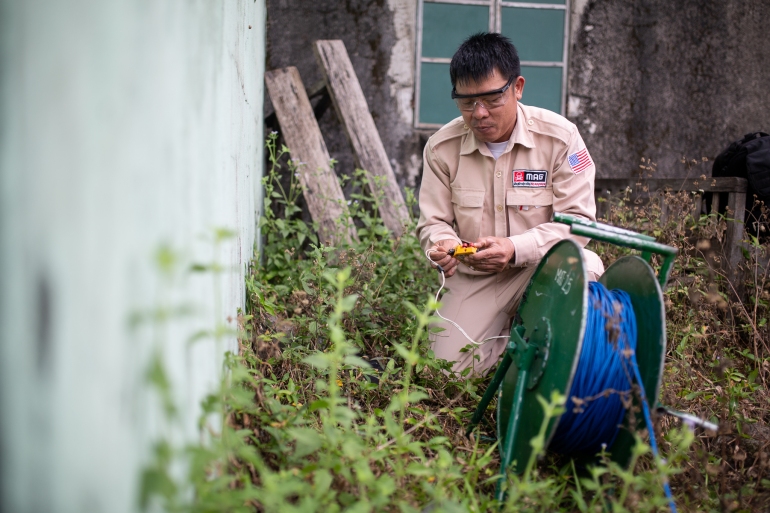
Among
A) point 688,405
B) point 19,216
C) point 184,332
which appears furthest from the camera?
point 688,405

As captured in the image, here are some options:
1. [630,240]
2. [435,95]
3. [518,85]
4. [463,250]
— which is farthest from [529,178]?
[435,95]

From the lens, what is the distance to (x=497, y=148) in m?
3.58

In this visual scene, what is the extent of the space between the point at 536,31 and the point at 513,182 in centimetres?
320

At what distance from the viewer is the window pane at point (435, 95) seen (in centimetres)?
598

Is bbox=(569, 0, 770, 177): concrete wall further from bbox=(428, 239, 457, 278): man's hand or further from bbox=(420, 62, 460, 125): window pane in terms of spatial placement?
bbox=(428, 239, 457, 278): man's hand

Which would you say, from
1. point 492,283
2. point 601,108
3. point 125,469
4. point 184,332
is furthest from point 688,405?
point 601,108

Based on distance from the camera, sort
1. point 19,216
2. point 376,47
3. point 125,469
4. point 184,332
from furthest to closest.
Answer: point 376,47 → point 184,332 → point 125,469 → point 19,216

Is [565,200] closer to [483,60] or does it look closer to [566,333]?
[483,60]

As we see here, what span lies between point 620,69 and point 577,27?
1.98 ft

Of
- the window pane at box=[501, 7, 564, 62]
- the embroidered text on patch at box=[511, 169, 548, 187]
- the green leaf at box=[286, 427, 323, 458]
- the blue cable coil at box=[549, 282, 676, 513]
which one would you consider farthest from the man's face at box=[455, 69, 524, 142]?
the window pane at box=[501, 7, 564, 62]

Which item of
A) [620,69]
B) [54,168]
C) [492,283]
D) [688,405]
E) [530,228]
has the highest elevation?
[620,69]

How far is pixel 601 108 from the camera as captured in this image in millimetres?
6129

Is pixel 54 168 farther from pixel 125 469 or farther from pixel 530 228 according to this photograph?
pixel 530 228

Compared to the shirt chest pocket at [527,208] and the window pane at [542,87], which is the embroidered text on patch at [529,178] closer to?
the shirt chest pocket at [527,208]
